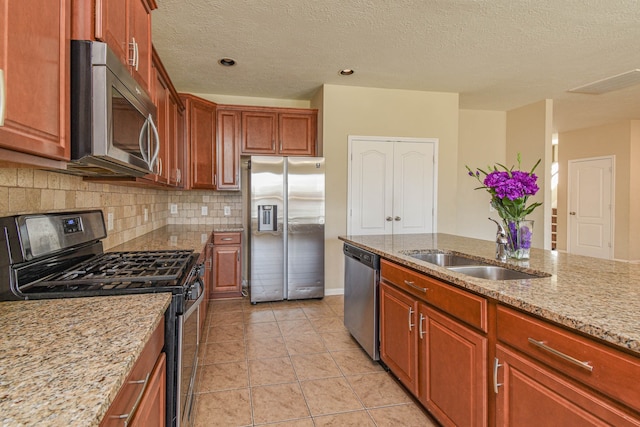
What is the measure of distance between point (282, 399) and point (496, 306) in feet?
4.64

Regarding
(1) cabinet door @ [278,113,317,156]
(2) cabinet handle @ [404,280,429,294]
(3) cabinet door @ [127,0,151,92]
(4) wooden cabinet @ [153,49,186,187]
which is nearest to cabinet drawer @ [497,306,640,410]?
(2) cabinet handle @ [404,280,429,294]

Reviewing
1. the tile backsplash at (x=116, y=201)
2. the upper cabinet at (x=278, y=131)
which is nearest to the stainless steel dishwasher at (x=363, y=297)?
the tile backsplash at (x=116, y=201)

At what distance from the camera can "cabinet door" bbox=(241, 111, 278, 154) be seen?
4.38 m

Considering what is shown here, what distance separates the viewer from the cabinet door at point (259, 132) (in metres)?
4.38

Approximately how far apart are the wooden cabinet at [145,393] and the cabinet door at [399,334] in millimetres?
1300

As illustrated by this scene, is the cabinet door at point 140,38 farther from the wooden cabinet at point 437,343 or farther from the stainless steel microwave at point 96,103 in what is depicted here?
the wooden cabinet at point 437,343

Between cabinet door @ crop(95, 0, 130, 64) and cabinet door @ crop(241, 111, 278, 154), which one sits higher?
cabinet door @ crop(241, 111, 278, 154)

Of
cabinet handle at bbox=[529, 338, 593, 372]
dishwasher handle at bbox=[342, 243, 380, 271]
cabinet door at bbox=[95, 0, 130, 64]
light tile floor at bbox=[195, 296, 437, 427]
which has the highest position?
cabinet door at bbox=[95, 0, 130, 64]

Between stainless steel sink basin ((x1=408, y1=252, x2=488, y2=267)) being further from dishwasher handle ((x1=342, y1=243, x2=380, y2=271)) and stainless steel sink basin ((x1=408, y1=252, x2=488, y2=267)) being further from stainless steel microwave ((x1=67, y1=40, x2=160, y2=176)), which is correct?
stainless steel microwave ((x1=67, y1=40, x2=160, y2=176))

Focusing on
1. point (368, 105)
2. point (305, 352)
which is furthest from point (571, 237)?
point (305, 352)

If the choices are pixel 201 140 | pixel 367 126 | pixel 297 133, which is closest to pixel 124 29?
pixel 201 140

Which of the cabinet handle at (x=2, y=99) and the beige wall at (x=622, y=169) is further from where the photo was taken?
the beige wall at (x=622, y=169)

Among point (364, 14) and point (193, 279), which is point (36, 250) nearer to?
point (193, 279)

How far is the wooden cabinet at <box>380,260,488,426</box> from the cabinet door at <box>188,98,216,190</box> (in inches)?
104
